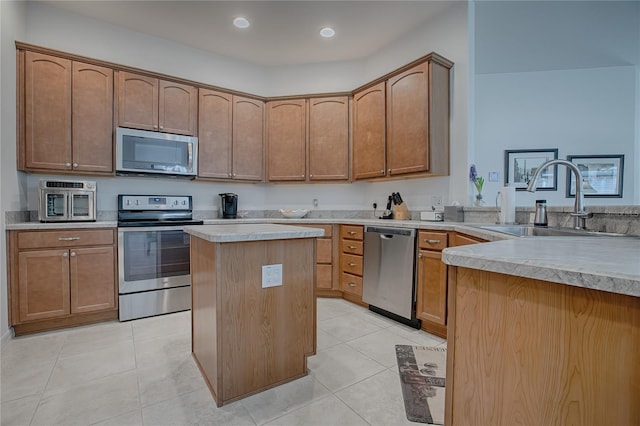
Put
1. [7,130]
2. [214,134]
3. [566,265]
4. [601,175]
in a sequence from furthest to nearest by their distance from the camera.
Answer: [601,175], [214,134], [7,130], [566,265]

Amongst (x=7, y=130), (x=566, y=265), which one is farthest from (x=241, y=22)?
(x=566, y=265)

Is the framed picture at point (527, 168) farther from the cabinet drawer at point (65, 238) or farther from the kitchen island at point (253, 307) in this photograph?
the cabinet drawer at point (65, 238)

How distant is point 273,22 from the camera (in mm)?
3217

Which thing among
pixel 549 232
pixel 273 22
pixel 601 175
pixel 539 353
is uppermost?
pixel 273 22

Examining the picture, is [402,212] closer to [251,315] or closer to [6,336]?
[251,315]

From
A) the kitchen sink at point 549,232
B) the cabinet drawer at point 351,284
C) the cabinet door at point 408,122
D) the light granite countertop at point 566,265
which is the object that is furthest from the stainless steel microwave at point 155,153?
the light granite countertop at point 566,265

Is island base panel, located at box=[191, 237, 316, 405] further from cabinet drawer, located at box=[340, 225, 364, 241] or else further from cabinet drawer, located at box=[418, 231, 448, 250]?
cabinet drawer, located at box=[340, 225, 364, 241]

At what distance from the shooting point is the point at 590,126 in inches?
178

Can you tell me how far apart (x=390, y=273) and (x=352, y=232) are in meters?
0.64

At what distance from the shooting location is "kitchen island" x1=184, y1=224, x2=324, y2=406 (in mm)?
1605

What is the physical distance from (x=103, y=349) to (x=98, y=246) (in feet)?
3.02

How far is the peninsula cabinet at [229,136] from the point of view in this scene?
3.54m

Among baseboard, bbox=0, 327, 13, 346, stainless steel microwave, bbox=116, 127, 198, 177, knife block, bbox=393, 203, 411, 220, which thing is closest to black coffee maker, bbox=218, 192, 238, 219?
stainless steel microwave, bbox=116, 127, 198, 177

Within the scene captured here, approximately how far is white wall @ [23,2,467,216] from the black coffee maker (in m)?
0.23
